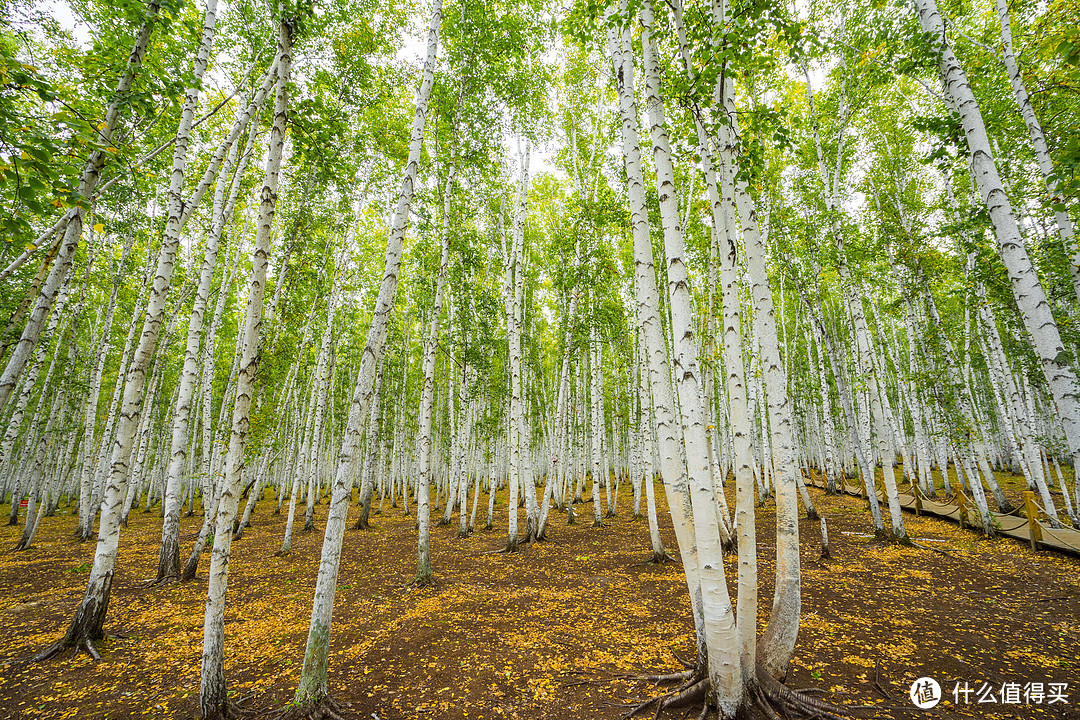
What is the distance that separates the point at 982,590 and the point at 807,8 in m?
14.2

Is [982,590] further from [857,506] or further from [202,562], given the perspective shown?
[202,562]

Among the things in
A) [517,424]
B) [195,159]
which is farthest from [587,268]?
[195,159]

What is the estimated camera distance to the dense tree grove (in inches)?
160

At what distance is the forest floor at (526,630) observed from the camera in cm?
447

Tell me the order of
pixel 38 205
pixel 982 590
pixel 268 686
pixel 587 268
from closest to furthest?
pixel 38 205 → pixel 268 686 → pixel 982 590 → pixel 587 268

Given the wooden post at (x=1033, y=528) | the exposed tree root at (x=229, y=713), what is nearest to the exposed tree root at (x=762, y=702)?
the exposed tree root at (x=229, y=713)

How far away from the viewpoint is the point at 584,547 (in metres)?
11.7

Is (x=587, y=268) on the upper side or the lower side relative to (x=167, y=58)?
lower

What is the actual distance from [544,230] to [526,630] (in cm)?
1578

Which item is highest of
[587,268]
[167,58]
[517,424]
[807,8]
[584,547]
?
[807,8]

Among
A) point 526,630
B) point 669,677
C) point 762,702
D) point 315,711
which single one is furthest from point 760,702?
point 315,711

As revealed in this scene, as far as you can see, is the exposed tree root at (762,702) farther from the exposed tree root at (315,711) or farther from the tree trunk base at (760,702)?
the exposed tree root at (315,711)

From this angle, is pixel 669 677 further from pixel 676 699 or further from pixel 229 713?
pixel 229 713

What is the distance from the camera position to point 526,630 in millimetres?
6324
